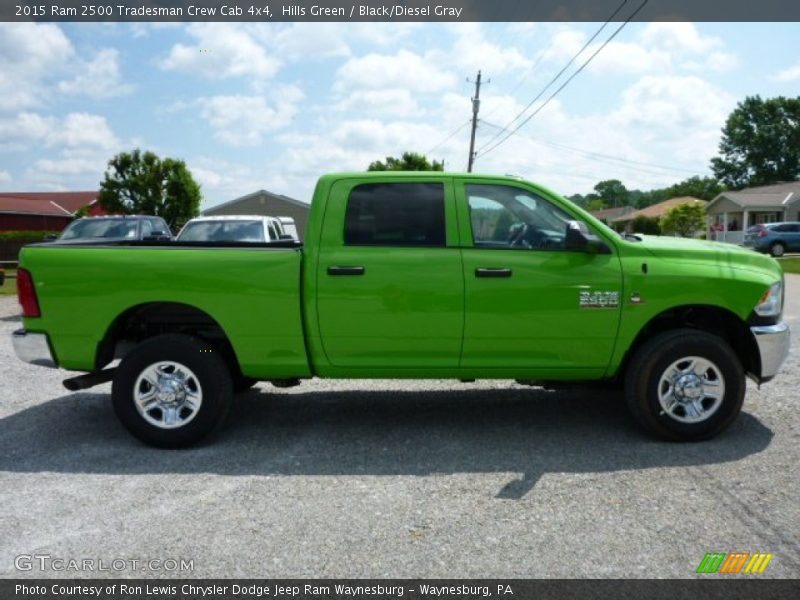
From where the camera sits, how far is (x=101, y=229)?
13352mm

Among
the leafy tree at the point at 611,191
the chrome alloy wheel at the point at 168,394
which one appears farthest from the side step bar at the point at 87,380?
the leafy tree at the point at 611,191

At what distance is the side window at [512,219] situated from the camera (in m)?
4.94

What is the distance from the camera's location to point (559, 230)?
4.96 metres

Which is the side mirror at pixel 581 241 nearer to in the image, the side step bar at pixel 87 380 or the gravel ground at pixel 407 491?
the gravel ground at pixel 407 491

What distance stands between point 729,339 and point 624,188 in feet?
529

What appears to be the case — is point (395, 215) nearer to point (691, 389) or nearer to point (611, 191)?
point (691, 389)

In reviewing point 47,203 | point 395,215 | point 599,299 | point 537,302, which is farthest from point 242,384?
point 47,203

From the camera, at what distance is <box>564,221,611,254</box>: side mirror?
4.73 metres

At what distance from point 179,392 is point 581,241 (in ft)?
10.2

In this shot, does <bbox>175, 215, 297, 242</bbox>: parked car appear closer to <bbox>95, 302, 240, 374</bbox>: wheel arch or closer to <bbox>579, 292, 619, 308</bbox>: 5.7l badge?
<bbox>95, 302, 240, 374</bbox>: wheel arch

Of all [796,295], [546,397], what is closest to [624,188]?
[796,295]

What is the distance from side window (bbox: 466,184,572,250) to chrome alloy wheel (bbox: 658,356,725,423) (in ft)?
4.20

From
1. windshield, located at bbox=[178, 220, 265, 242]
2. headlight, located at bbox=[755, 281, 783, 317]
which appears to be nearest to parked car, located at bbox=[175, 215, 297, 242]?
windshield, located at bbox=[178, 220, 265, 242]

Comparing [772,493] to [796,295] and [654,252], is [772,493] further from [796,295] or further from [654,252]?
[796,295]
